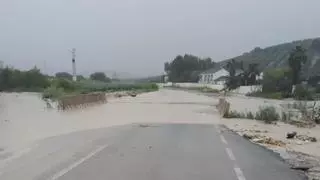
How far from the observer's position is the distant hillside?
414 feet

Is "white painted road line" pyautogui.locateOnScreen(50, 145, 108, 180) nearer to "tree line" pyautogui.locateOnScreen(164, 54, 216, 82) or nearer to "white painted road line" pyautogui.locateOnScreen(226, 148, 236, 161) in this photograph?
"white painted road line" pyautogui.locateOnScreen(226, 148, 236, 161)

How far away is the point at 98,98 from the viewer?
167 ft

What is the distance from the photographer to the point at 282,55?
164500 millimetres

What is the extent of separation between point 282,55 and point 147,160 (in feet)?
515

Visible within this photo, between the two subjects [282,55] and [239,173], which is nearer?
[239,173]

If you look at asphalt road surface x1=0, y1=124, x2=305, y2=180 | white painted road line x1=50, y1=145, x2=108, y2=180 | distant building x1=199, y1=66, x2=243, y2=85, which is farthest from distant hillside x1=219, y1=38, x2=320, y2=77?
white painted road line x1=50, y1=145, x2=108, y2=180

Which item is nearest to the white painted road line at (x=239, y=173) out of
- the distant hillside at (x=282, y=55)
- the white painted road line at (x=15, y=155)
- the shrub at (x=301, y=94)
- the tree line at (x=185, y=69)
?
the white painted road line at (x=15, y=155)

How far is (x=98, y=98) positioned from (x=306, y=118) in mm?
24171

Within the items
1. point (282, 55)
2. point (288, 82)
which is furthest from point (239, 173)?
point (282, 55)

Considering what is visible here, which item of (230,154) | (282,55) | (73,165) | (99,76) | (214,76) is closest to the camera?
(73,165)

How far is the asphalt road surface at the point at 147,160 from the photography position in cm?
1028

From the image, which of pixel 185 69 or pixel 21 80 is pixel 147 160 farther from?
pixel 185 69

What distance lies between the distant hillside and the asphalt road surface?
101 metres

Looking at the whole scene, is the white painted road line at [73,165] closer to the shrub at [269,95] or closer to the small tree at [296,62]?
the shrub at [269,95]
